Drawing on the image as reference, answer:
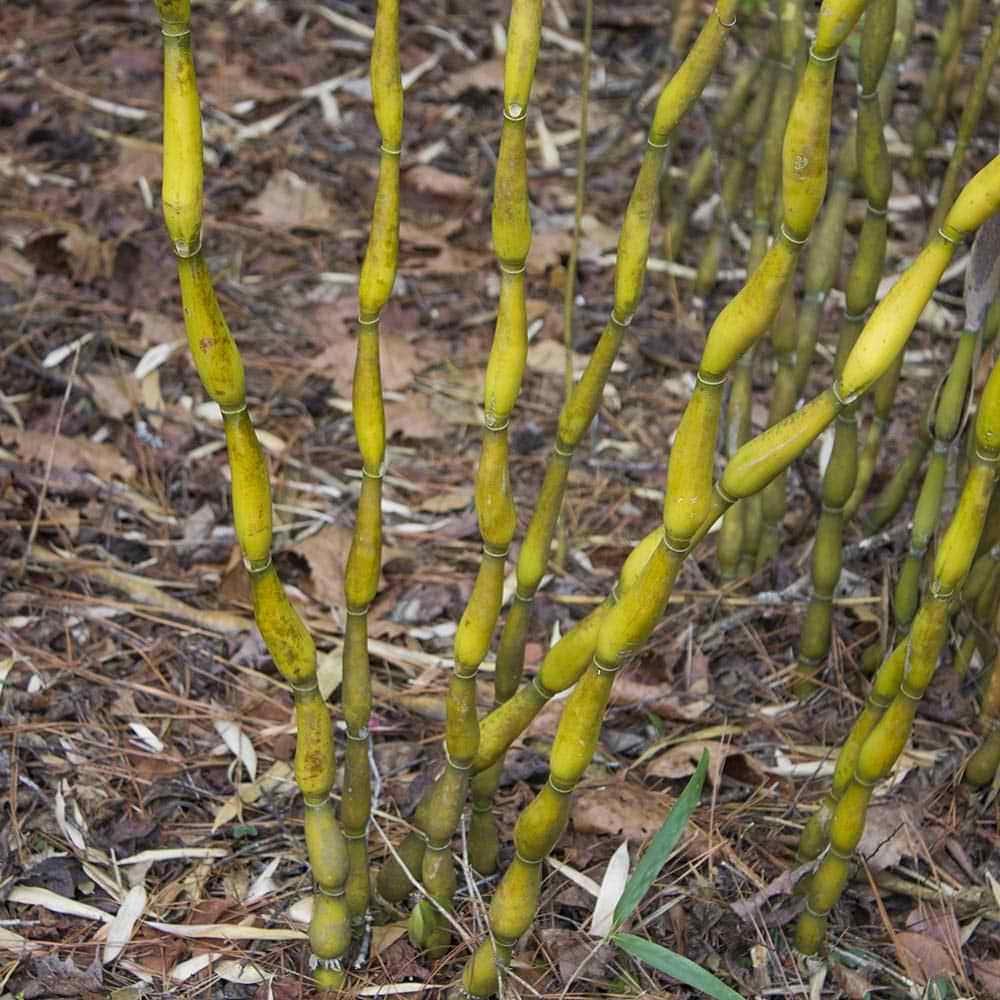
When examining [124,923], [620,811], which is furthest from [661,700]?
[124,923]

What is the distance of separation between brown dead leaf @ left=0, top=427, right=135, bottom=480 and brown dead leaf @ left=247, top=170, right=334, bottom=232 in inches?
28.2

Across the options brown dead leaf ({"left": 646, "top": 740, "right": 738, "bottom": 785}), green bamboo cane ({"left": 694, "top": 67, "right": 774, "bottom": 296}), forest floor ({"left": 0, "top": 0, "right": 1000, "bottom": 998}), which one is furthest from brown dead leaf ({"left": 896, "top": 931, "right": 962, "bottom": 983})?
green bamboo cane ({"left": 694, "top": 67, "right": 774, "bottom": 296})

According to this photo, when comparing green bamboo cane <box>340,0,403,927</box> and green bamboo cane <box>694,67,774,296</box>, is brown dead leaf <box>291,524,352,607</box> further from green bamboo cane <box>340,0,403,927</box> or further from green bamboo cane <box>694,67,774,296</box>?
green bamboo cane <box>694,67,774,296</box>

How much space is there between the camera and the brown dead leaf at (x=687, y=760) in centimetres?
152

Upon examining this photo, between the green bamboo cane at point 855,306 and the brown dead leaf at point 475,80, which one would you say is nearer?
the green bamboo cane at point 855,306

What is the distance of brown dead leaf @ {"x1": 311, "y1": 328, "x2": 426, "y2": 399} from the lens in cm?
220

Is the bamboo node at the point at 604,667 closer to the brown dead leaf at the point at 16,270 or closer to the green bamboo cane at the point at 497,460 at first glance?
the green bamboo cane at the point at 497,460

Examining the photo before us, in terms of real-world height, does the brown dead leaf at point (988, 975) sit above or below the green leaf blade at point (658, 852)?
below

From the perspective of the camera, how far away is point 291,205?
8.46 feet

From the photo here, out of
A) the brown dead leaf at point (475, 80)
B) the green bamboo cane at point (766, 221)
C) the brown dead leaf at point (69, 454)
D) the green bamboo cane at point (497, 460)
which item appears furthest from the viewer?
the brown dead leaf at point (475, 80)

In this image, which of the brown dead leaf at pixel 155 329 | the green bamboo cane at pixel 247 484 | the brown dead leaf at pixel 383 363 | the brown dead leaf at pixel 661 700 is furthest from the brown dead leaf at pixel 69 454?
the green bamboo cane at pixel 247 484

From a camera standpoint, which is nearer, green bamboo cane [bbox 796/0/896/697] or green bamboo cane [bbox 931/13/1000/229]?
green bamboo cane [bbox 796/0/896/697]

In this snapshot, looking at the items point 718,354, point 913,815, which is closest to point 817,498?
point 913,815

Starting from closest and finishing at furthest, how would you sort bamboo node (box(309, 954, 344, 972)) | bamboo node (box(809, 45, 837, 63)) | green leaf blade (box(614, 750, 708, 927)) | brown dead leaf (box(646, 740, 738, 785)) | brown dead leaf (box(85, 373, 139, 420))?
bamboo node (box(809, 45, 837, 63)) < green leaf blade (box(614, 750, 708, 927)) < bamboo node (box(309, 954, 344, 972)) < brown dead leaf (box(646, 740, 738, 785)) < brown dead leaf (box(85, 373, 139, 420))
